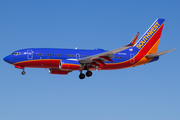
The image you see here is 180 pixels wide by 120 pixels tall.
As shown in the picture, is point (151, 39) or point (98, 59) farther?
point (151, 39)

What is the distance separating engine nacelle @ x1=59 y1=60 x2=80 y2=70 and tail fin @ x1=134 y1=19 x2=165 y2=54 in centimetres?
1468

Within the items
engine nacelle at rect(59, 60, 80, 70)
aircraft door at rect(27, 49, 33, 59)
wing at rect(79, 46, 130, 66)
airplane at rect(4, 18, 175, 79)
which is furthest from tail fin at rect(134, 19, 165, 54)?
aircraft door at rect(27, 49, 33, 59)

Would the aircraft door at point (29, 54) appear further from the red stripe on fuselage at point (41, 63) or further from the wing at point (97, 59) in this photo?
the wing at point (97, 59)

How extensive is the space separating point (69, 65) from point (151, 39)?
20320mm

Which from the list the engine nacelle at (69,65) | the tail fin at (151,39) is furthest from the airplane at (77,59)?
the tail fin at (151,39)

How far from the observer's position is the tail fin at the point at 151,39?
7575 centimetres

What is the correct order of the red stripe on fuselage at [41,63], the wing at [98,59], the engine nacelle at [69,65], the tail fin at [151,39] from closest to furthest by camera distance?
the wing at [98,59], the engine nacelle at [69,65], the red stripe on fuselage at [41,63], the tail fin at [151,39]

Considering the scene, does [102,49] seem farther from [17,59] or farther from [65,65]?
[17,59]

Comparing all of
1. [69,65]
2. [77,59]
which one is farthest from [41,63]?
[77,59]

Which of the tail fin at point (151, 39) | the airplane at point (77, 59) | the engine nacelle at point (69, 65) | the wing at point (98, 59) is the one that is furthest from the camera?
the tail fin at point (151, 39)

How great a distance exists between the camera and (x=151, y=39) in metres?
77.4

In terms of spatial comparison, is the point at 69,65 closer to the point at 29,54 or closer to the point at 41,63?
the point at 41,63

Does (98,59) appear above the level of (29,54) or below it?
below

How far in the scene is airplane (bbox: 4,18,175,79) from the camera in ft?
221
